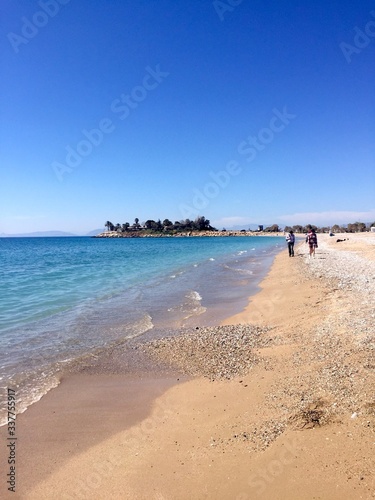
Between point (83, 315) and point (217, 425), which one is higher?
point (217, 425)

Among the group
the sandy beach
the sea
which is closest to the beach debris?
the sandy beach

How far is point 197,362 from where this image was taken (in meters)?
7.91

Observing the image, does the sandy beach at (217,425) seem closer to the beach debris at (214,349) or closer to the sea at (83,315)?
the beach debris at (214,349)

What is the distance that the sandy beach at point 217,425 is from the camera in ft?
12.8

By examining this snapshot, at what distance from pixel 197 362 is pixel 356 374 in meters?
3.56

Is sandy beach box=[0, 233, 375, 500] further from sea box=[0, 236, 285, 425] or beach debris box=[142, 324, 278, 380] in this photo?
sea box=[0, 236, 285, 425]

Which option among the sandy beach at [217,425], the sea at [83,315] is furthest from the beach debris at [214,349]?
the sea at [83,315]

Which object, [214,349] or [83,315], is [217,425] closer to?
[214,349]

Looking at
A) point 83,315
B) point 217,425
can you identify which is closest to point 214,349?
point 217,425

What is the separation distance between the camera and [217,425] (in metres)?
5.16

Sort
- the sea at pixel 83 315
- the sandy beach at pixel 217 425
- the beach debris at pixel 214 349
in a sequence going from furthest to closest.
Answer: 1. the sea at pixel 83 315
2. the beach debris at pixel 214 349
3. the sandy beach at pixel 217 425

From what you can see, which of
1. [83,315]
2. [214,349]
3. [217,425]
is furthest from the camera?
[83,315]

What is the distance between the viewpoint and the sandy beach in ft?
12.8

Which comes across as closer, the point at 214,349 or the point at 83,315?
the point at 214,349
